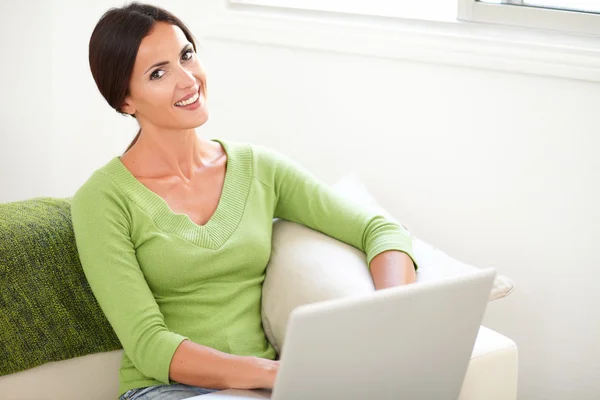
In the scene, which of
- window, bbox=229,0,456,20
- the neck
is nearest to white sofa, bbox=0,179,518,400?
the neck

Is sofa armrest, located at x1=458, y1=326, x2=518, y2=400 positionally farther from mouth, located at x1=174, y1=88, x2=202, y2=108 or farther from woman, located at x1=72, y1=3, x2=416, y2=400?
mouth, located at x1=174, y1=88, x2=202, y2=108

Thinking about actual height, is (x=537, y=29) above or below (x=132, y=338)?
above

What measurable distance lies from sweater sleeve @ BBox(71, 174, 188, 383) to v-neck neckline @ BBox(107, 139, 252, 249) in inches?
Result: 2.1

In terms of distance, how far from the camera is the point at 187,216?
1844mm

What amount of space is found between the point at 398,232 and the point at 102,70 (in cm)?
70

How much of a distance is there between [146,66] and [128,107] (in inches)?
4.4

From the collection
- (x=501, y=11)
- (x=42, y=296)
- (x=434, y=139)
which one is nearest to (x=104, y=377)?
(x=42, y=296)

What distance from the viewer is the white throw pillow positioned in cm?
182

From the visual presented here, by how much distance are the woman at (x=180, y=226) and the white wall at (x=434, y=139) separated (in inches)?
19.2

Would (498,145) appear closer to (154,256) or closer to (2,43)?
(154,256)

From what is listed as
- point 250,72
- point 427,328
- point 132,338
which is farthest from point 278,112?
point 427,328

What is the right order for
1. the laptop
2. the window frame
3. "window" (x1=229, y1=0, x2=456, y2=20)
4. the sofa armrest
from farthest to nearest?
"window" (x1=229, y1=0, x2=456, y2=20) → the window frame → the sofa armrest → the laptop

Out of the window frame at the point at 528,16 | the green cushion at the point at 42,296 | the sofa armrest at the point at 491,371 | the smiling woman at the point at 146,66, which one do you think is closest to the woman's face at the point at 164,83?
the smiling woman at the point at 146,66

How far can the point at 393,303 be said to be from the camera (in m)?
1.27
